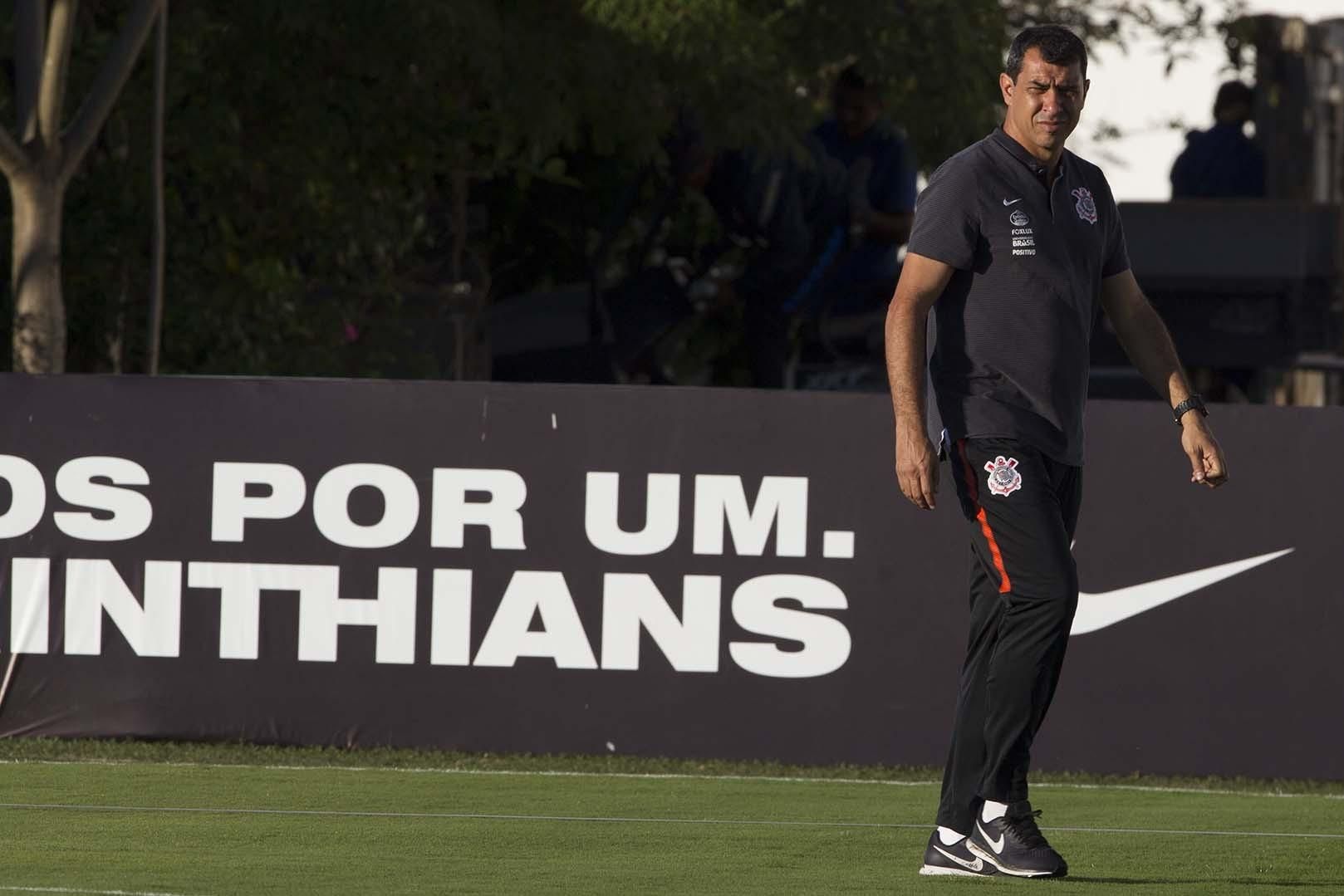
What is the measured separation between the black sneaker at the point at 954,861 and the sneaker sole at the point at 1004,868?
0.03 feet

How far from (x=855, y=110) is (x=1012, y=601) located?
422 inches

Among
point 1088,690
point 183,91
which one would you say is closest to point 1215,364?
point 183,91

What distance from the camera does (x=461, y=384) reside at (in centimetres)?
833

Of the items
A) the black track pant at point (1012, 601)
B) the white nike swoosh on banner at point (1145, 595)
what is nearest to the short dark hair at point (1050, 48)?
the black track pant at point (1012, 601)

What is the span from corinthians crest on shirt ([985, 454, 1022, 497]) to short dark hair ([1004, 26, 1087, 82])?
844 millimetres

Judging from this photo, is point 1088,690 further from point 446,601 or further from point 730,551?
point 446,601

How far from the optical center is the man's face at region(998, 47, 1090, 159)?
18.0ft

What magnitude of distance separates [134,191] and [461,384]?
6.25 metres

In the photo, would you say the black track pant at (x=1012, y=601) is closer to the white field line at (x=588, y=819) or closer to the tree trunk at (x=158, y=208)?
the white field line at (x=588, y=819)

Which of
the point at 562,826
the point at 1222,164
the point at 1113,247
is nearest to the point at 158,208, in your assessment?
the point at 562,826

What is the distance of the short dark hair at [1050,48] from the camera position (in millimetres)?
5469

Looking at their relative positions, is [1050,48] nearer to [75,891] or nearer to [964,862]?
[964,862]

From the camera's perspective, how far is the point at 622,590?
8.32m

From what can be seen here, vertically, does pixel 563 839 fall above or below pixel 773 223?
below
